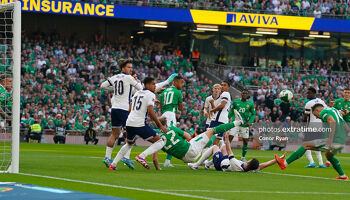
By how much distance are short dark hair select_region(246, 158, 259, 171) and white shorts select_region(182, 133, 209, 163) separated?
3.53 feet

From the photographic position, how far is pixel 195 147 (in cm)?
1550

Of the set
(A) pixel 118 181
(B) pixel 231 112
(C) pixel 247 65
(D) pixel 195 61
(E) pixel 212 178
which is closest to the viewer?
(A) pixel 118 181

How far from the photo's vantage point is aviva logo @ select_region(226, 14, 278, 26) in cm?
4466

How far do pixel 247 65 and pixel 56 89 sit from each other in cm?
1769

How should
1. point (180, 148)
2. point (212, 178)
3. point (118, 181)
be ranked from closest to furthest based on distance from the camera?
point (118, 181), point (212, 178), point (180, 148)

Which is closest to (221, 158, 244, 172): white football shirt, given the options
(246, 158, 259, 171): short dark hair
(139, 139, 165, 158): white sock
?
(246, 158, 259, 171): short dark hair

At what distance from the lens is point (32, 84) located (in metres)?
35.9

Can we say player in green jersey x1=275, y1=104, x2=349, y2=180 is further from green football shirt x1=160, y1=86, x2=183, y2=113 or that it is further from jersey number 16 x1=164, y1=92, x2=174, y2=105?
jersey number 16 x1=164, y1=92, x2=174, y2=105

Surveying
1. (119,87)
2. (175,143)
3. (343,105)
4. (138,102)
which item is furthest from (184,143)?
(343,105)

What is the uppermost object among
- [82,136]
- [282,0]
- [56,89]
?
[282,0]

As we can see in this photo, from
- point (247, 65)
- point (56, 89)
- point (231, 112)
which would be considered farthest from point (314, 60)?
point (231, 112)

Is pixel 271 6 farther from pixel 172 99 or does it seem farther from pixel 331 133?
pixel 331 133

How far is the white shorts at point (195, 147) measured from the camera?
608 inches

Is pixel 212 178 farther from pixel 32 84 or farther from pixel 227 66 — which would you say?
pixel 227 66
